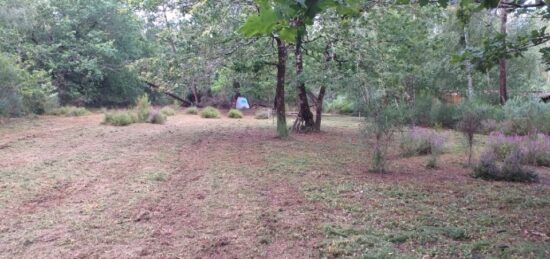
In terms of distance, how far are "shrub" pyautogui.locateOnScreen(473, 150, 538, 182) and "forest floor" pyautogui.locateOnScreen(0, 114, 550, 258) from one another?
0.68ft

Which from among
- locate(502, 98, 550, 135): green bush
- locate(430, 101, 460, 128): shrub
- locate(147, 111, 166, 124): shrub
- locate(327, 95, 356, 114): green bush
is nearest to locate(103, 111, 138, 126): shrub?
locate(147, 111, 166, 124): shrub

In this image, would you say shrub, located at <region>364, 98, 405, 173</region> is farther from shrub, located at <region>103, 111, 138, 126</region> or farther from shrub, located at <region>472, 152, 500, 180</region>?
shrub, located at <region>103, 111, 138, 126</region>

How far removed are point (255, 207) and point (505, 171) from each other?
3926 millimetres

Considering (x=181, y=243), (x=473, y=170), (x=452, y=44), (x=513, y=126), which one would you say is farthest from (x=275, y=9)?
(x=452, y=44)

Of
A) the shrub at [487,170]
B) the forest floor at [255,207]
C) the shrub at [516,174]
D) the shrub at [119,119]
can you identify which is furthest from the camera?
the shrub at [119,119]

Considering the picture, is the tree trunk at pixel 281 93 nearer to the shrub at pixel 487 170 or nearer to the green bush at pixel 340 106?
the shrub at pixel 487 170

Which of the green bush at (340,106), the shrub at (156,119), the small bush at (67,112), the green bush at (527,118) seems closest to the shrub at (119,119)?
the shrub at (156,119)

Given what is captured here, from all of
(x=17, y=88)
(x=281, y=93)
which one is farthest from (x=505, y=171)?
(x=17, y=88)

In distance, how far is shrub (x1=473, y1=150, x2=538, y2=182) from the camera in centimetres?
651

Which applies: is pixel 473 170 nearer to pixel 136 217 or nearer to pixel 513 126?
pixel 136 217

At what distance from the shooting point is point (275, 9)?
1637 mm

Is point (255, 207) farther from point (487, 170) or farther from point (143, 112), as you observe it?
point (143, 112)

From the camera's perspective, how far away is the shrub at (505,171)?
256 inches

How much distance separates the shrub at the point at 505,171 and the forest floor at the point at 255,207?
0.21m
